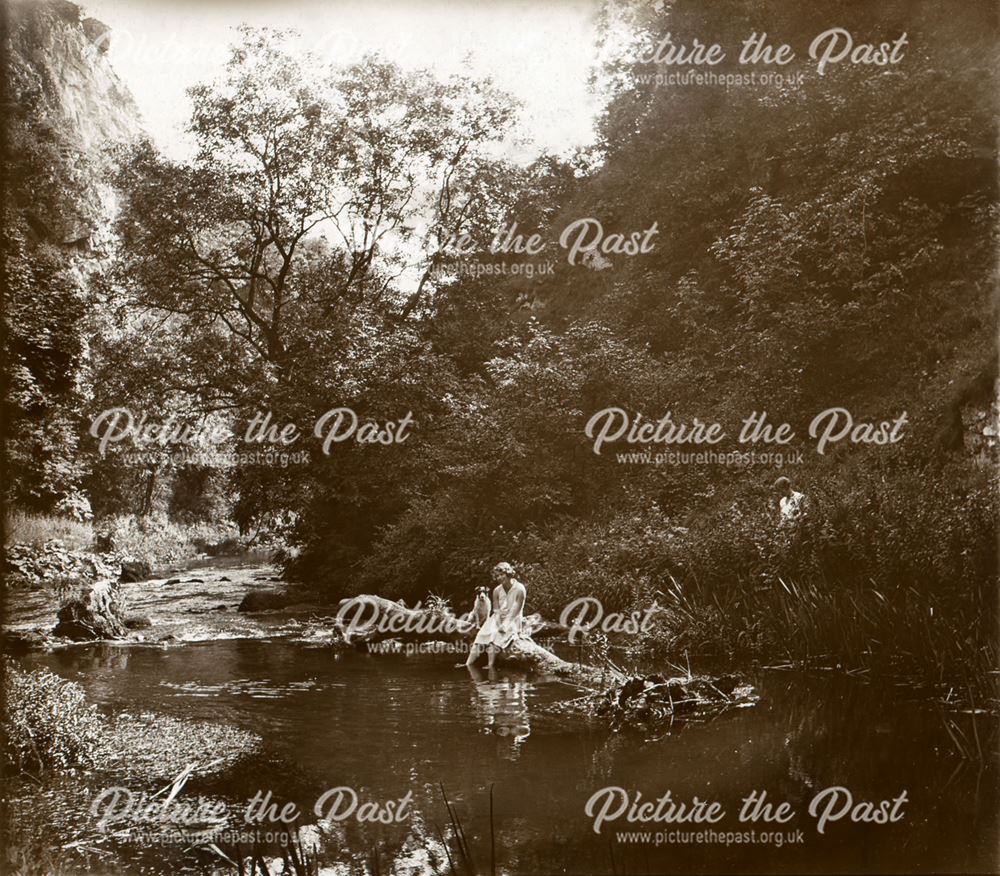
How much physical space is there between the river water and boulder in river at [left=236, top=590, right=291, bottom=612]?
222 cm

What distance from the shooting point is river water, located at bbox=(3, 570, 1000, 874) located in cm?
545

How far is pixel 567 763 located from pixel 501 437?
5.46 m

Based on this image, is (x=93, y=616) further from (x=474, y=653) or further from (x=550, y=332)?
(x=550, y=332)

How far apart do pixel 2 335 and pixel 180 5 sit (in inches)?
136

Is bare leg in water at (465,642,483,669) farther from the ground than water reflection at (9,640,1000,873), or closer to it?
farther from the ground

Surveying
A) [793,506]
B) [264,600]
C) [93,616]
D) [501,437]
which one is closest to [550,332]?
[501,437]

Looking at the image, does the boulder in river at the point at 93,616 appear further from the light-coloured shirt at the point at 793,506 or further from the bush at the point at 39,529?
the light-coloured shirt at the point at 793,506

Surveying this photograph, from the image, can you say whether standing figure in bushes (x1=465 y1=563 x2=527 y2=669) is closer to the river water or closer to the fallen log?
the river water

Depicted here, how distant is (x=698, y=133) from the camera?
1405 cm

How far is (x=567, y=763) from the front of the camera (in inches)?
271

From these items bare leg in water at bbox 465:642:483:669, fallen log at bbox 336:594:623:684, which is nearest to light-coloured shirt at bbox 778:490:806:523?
fallen log at bbox 336:594:623:684

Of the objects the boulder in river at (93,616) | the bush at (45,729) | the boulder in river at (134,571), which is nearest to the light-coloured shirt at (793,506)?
the bush at (45,729)

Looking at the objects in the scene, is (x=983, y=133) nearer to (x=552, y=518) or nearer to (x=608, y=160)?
(x=608, y=160)

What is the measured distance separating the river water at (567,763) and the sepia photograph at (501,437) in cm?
4
